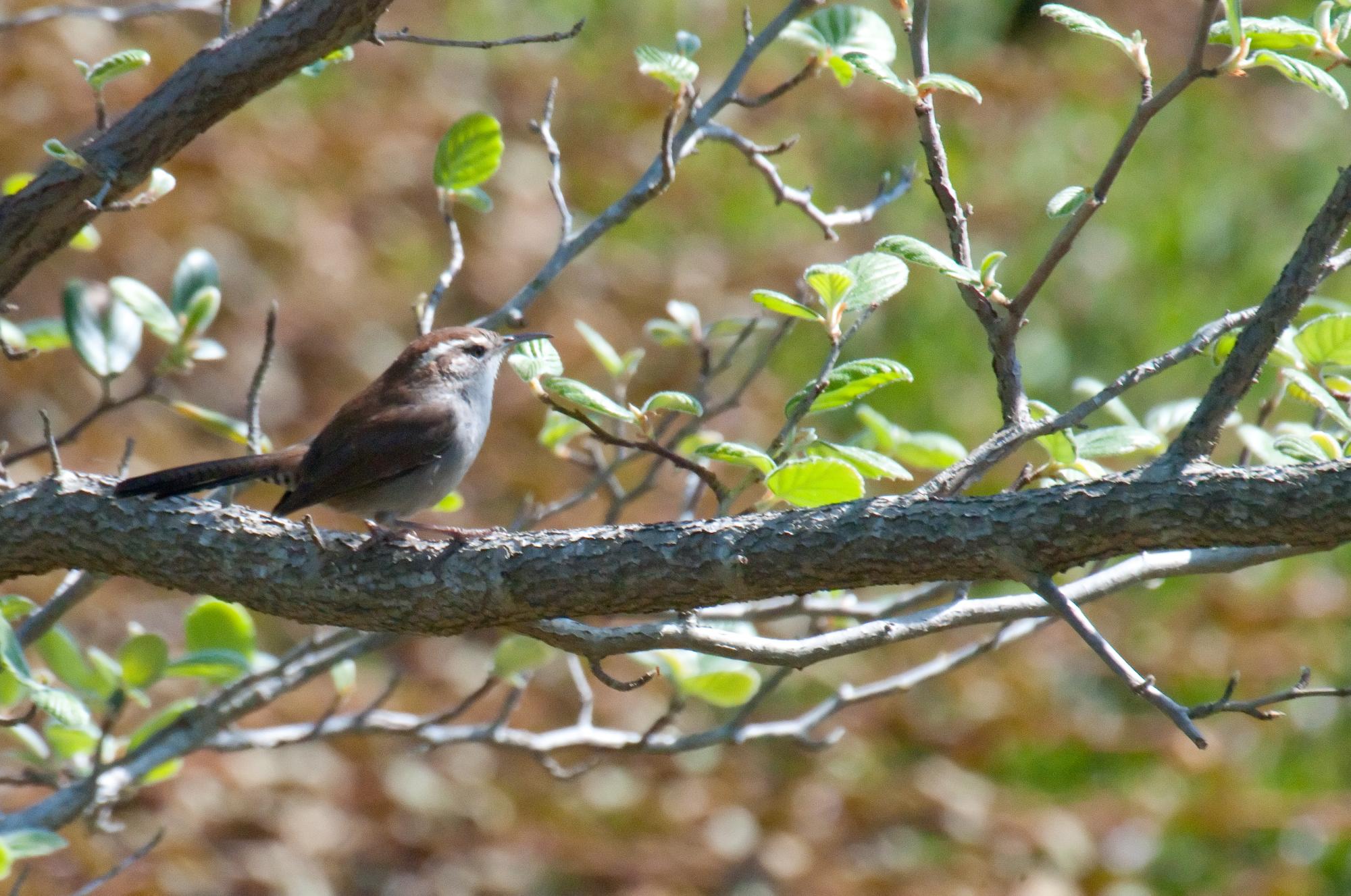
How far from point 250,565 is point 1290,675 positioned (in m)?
6.11

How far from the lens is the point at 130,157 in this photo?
2943 mm

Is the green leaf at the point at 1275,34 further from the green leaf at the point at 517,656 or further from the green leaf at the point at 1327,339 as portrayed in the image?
the green leaf at the point at 517,656

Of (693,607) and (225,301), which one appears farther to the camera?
(225,301)

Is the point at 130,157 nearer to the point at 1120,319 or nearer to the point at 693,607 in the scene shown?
the point at 693,607

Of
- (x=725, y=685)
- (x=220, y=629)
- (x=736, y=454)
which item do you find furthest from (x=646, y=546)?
(x=220, y=629)

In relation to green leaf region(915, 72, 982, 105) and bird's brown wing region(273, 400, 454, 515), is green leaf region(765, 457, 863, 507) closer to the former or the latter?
green leaf region(915, 72, 982, 105)

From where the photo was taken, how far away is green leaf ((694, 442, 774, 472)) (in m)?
2.59

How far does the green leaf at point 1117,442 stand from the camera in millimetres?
2889

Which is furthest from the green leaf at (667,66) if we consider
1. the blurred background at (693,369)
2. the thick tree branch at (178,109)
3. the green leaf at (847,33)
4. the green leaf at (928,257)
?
the blurred background at (693,369)

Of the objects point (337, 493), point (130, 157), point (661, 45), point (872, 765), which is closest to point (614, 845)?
point (872, 765)

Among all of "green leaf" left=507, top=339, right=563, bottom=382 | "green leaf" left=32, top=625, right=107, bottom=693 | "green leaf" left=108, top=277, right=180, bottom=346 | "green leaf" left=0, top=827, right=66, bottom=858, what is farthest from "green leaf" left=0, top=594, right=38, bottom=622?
"green leaf" left=507, top=339, right=563, bottom=382

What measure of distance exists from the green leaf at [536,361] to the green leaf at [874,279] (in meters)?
0.63

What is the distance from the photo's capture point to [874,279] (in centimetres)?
271

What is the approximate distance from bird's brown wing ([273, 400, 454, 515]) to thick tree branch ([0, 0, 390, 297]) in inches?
40.7
